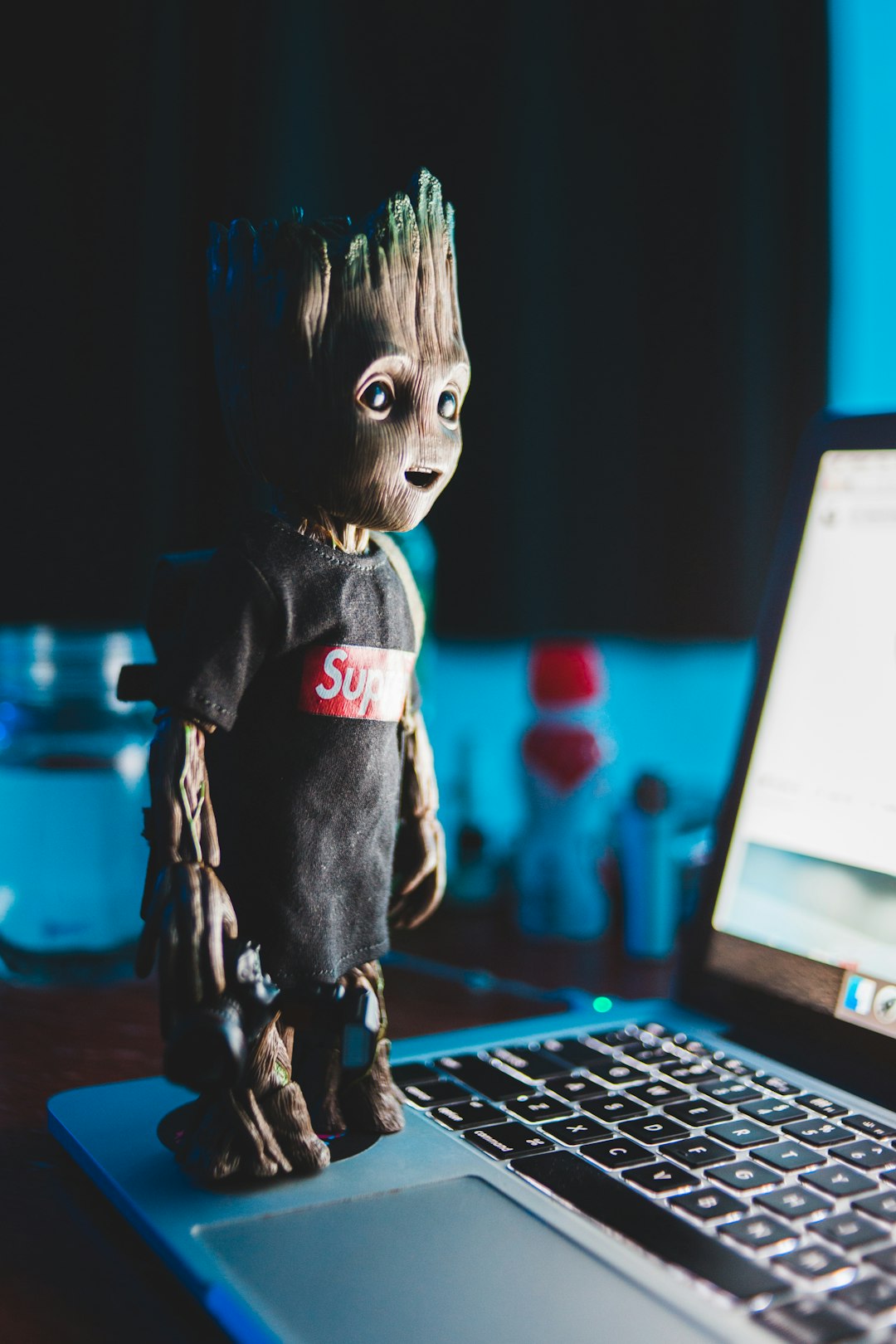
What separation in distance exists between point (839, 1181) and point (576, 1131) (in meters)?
→ 0.11

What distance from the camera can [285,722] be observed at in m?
0.48

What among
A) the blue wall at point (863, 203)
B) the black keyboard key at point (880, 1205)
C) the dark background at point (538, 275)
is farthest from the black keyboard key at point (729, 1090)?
the blue wall at point (863, 203)

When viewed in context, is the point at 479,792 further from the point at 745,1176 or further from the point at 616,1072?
the point at 745,1176

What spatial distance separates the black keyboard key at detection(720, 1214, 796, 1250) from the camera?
0.42m

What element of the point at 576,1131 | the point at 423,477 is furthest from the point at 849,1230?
the point at 423,477

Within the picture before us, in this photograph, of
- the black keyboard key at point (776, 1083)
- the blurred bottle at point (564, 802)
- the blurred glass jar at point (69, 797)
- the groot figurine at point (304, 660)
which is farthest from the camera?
the blurred bottle at point (564, 802)

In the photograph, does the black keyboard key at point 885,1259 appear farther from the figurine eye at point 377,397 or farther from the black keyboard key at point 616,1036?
the figurine eye at point 377,397

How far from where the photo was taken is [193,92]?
1.07 metres

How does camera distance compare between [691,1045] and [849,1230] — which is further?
[691,1045]

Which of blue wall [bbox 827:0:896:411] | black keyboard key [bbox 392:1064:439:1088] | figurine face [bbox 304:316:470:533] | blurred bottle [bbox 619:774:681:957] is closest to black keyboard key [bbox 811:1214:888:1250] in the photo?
black keyboard key [bbox 392:1064:439:1088]

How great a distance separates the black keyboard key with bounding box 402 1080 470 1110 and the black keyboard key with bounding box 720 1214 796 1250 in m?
0.16

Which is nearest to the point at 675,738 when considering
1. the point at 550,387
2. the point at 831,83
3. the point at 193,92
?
the point at 550,387

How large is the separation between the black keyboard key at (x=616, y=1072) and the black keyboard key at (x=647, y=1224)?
9 centimetres

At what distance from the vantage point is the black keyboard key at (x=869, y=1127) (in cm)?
52
